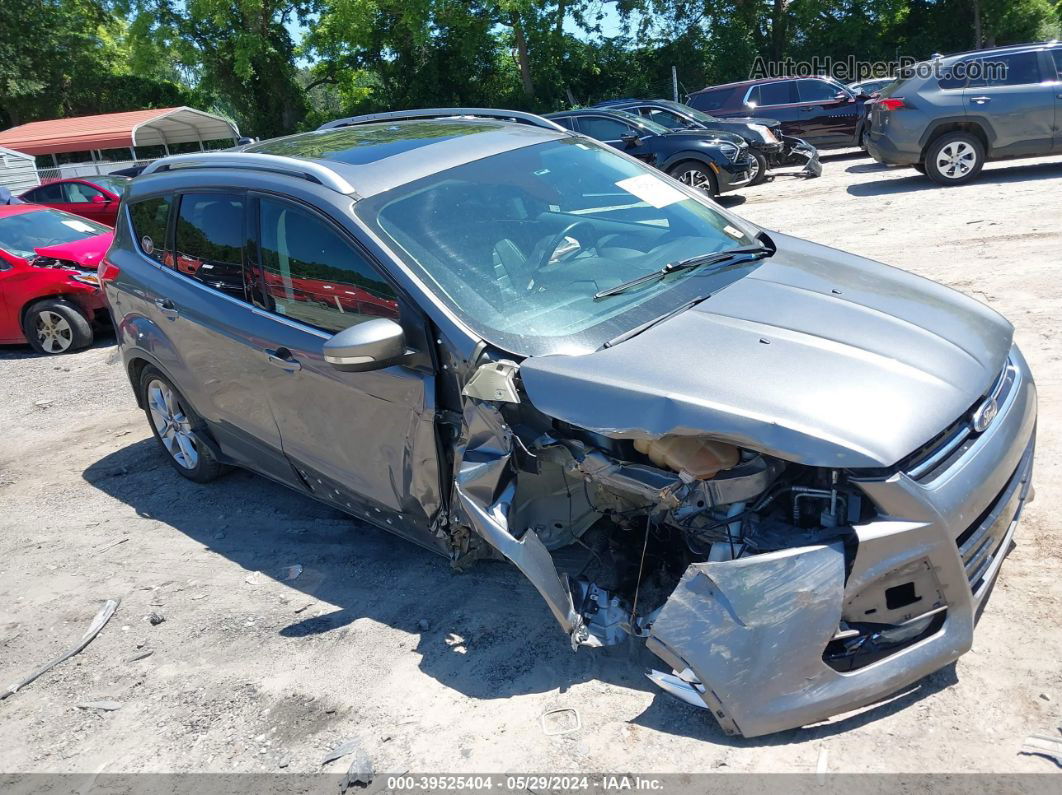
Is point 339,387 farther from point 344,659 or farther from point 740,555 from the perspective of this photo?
point 740,555

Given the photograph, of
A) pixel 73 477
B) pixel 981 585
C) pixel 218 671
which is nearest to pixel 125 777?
pixel 218 671

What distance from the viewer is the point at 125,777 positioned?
322 cm

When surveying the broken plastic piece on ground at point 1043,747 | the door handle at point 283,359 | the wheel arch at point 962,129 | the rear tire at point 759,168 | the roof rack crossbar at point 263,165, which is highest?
the roof rack crossbar at point 263,165

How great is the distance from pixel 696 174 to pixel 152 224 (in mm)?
9810

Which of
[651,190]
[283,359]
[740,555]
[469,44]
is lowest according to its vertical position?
[740,555]

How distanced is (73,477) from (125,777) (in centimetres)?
351

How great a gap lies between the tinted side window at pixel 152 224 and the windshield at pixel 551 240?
1890 mm

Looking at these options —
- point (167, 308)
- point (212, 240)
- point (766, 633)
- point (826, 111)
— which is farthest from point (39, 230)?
point (826, 111)

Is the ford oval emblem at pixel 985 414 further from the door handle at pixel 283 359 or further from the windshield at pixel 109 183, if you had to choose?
the windshield at pixel 109 183

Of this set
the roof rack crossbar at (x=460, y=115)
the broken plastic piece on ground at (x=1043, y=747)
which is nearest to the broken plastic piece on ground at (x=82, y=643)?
the roof rack crossbar at (x=460, y=115)

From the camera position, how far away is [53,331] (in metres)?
9.63

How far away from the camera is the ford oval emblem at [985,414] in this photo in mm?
3033

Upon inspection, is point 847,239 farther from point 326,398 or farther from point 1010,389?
point 326,398

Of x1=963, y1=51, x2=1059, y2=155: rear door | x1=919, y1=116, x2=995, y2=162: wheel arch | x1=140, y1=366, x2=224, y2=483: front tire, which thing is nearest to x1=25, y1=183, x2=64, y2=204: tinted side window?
x1=140, y1=366, x2=224, y2=483: front tire
